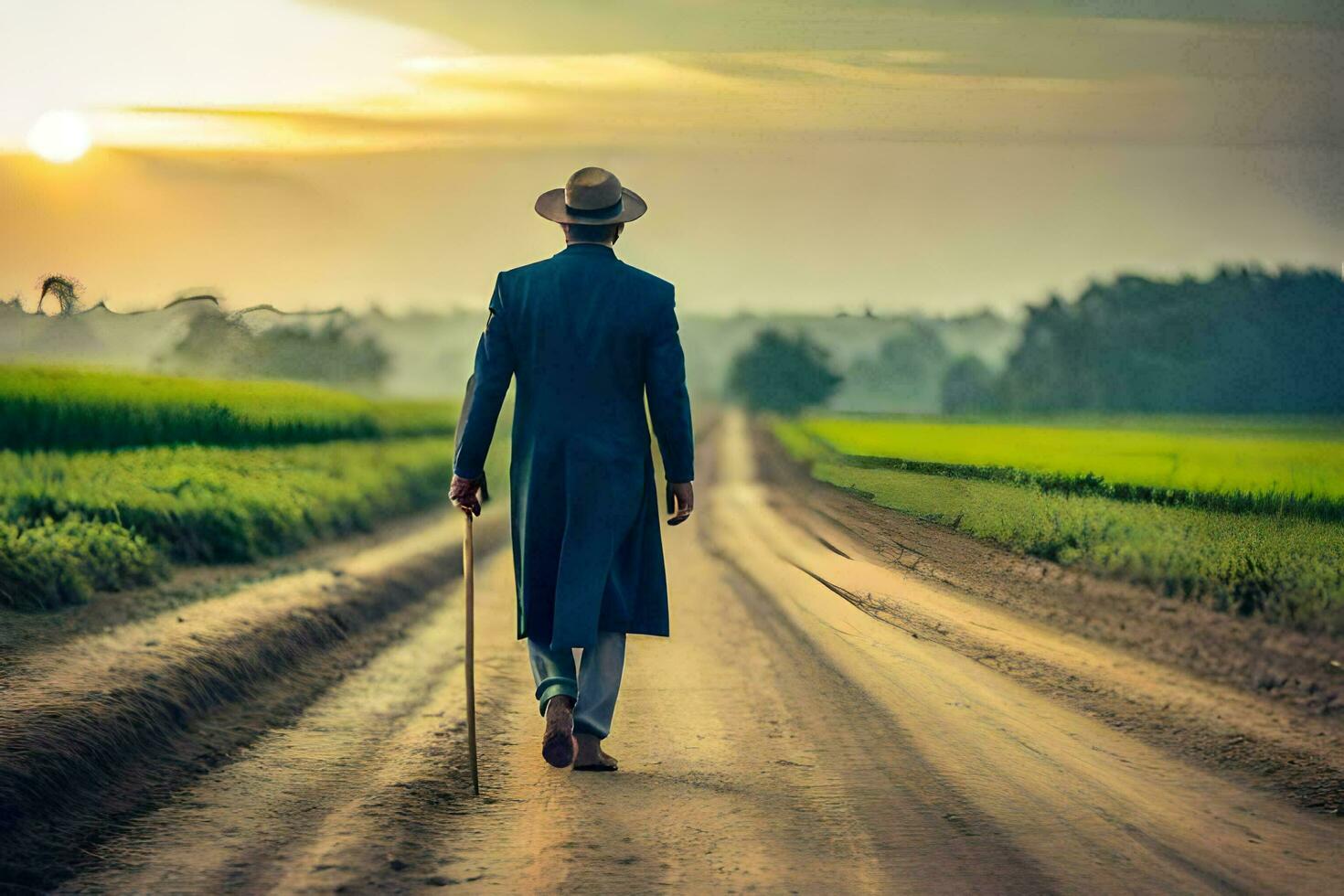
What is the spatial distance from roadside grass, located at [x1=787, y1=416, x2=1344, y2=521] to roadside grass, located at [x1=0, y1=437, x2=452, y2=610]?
5.64 meters

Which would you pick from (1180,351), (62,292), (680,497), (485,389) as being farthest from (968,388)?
(62,292)

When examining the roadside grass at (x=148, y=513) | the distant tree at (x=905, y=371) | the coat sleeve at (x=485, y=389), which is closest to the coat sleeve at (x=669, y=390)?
the coat sleeve at (x=485, y=389)

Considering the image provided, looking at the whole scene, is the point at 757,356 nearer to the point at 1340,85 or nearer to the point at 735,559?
the point at 735,559

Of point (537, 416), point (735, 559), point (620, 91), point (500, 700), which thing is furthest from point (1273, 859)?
point (735, 559)

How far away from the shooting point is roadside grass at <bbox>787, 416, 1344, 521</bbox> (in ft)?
20.8

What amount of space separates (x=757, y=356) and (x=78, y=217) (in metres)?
12.2

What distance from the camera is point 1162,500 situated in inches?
254

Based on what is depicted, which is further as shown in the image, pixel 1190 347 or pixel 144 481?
pixel 144 481

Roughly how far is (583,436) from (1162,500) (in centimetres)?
275

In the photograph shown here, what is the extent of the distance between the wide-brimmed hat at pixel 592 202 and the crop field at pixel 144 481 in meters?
5.25

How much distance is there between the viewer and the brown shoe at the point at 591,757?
5395 mm

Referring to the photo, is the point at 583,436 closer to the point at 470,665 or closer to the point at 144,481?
the point at 470,665

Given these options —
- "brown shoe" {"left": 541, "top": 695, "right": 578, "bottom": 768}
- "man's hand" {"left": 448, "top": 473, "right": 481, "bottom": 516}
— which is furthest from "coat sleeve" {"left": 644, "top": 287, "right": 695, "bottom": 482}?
"brown shoe" {"left": 541, "top": 695, "right": 578, "bottom": 768}

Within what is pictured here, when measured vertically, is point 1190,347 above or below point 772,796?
above
